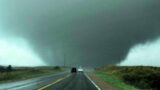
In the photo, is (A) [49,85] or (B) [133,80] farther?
(B) [133,80]

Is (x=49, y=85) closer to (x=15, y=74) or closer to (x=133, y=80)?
(x=133, y=80)

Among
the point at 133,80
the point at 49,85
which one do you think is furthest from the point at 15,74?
the point at 49,85

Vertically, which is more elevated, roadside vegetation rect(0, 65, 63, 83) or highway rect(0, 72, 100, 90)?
roadside vegetation rect(0, 65, 63, 83)

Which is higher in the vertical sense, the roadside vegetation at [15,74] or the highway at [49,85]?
the roadside vegetation at [15,74]

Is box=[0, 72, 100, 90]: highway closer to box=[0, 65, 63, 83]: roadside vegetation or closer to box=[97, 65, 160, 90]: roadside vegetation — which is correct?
box=[97, 65, 160, 90]: roadside vegetation

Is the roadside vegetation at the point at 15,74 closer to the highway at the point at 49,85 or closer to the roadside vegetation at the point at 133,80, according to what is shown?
the highway at the point at 49,85

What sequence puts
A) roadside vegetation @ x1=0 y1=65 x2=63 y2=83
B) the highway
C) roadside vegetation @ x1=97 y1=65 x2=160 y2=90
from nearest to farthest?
the highway, roadside vegetation @ x1=97 y1=65 x2=160 y2=90, roadside vegetation @ x1=0 y1=65 x2=63 y2=83

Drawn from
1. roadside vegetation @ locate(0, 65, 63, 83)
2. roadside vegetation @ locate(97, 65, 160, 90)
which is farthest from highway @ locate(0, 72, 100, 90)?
roadside vegetation @ locate(0, 65, 63, 83)

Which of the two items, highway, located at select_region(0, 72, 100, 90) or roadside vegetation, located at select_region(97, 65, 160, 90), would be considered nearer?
highway, located at select_region(0, 72, 100, 90)

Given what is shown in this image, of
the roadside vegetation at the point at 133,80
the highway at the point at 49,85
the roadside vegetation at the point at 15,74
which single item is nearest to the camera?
the highway at the point at 49,85

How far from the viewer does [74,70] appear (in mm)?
112688

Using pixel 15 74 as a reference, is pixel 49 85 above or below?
below

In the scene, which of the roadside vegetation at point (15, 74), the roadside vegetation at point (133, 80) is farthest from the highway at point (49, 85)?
the roadside vegetation at point (15, 74)

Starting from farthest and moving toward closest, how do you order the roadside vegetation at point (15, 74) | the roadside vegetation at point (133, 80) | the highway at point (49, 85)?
the roadside vegetation at point (15, 74) → the roadside vegetation at point (133, 80) → the highway at point (49, 85)
